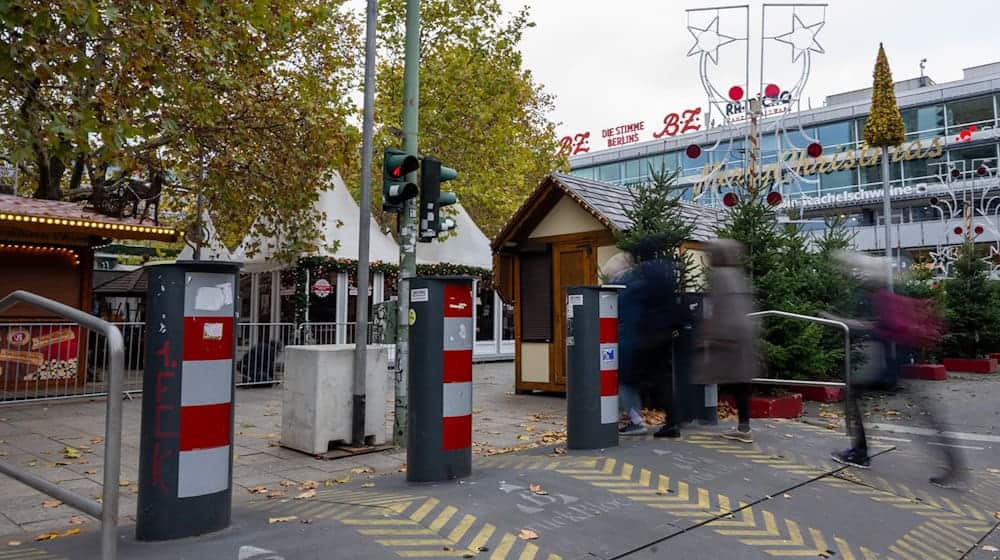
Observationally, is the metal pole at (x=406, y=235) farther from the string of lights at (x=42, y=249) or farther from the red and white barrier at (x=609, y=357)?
the string of lights at (x=42, y=249)

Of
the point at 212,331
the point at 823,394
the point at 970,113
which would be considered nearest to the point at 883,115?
the point at 823,394

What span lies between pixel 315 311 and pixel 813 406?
11.1 meters

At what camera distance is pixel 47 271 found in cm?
1271

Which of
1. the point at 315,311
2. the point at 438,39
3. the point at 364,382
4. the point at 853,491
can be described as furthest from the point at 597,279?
the point at 438,39

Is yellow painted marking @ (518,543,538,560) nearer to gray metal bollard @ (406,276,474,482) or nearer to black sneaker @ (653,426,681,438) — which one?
gray metal bollard @ (406,276,474,482)

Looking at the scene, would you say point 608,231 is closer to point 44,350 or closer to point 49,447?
point 49,447

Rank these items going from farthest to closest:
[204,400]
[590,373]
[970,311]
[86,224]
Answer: [970,311] < [86,224] < [590,373] < [204,400]

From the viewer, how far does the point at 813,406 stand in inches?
404

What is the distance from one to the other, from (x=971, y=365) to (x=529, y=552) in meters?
17.3

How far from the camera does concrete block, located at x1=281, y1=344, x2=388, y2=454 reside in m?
6.71

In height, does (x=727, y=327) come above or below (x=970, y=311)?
below

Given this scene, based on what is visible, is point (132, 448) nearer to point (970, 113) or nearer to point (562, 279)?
point (562, 279)

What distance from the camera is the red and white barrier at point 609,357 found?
20.4 ft

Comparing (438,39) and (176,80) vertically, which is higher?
(438,39)
